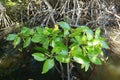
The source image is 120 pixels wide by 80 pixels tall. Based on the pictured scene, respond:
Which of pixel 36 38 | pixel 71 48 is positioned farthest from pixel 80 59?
pixel 36 38

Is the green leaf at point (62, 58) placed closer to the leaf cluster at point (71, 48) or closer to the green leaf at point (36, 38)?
the leaf cluster at point (71, 48)

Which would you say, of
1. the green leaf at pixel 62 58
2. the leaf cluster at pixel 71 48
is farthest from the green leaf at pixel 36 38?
the green leaf at pixel 62 58

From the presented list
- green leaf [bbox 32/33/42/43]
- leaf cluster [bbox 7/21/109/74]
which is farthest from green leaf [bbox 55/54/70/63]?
green leaf [bbox 32/33/42/43]

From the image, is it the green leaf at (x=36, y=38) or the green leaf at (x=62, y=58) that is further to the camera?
the green leaf at (x=36, y=38)

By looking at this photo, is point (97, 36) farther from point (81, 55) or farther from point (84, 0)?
point (84, 0)

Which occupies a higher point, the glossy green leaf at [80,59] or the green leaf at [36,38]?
the green leaf at [36,38]

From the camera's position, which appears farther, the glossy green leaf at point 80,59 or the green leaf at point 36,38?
the green leaf at point 36,38

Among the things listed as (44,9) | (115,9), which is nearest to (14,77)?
(44,9)

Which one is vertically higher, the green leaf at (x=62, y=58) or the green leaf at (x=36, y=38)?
the green leaf at (x=36, y=38)

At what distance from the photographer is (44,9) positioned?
3760 millimetres

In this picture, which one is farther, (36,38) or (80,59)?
(36,38)

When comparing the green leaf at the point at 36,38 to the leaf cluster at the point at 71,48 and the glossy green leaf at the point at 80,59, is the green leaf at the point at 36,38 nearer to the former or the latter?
the leaf cluster at the point at 71,48

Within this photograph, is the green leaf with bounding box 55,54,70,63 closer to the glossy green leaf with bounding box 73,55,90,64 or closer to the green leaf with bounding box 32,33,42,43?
the glossy green leaf with bounding box 73,55,90,64

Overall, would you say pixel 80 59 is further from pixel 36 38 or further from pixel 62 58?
pixel 36 38
